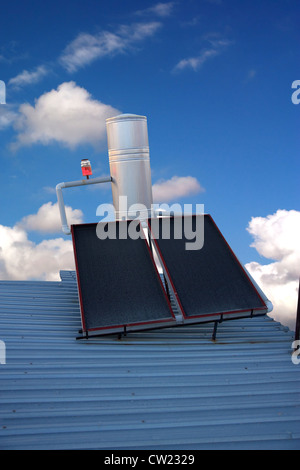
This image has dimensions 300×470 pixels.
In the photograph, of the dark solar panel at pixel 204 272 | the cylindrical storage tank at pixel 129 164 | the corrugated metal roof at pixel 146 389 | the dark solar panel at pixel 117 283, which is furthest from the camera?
the cylindrical storage tank at pixel 129 164

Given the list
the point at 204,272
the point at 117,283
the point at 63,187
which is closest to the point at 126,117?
the point at 63,187

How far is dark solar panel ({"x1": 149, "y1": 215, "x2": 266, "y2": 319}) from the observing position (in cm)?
579

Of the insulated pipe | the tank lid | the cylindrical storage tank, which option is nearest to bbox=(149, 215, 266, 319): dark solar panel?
the cylindrical storage tank

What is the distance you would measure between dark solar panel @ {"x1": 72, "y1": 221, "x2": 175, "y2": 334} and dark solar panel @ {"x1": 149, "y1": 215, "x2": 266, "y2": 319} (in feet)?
0.74

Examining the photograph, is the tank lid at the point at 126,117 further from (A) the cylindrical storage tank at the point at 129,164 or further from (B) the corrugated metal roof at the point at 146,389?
(B) the corrugated metal roof at the point at 146,389

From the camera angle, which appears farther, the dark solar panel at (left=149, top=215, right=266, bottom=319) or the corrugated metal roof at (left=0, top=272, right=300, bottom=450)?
the dark solar panel at (left=149, top=215, right=266, bottom=319)

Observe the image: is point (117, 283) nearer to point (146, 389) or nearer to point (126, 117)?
point (146, 389)

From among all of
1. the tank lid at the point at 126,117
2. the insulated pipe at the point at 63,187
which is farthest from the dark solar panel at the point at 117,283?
the tank lid at the point at 126,117

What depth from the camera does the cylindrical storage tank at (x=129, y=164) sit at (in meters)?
8.10

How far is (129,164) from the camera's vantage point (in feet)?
26.6

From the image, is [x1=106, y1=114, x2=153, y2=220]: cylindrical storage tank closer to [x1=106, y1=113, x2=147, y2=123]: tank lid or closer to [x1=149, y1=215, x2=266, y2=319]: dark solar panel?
[x1=106, y1=113, x2=147, y2=123]: tank lid

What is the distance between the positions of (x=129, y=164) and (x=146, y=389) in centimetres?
434

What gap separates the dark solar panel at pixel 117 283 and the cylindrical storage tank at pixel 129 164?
4.34 feet
